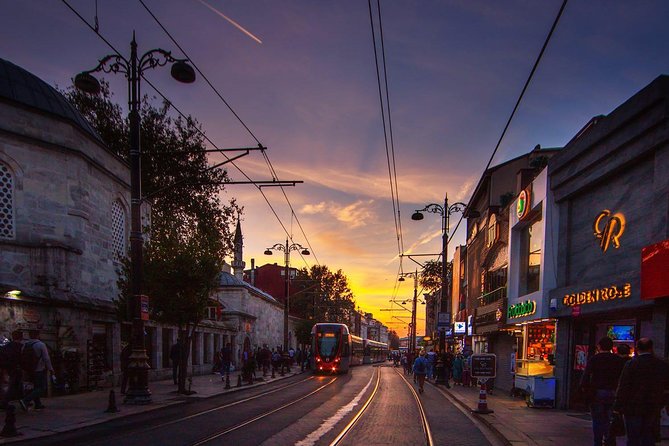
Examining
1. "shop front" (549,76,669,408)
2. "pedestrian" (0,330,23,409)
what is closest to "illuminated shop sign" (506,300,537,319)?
"shop front" (549,76,669,408)

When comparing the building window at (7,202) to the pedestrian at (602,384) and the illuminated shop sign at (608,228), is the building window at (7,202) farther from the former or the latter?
the illuminated shop sign at (608,228)

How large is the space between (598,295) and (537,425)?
3.79 m

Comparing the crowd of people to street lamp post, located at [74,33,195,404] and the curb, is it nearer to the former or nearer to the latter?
street lamp post, located at [74,33,195,404]

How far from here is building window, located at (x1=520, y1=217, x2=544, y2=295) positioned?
58.7ft

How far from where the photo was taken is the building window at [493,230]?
23.7 meters

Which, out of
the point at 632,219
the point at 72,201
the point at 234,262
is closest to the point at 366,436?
the point at 632,219

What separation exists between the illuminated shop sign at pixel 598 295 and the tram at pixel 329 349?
20219 mm

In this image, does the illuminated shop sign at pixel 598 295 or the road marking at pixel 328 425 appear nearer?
the road marking at pixel 328 425

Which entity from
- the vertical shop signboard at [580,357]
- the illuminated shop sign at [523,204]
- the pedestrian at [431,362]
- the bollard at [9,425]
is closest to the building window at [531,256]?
the illuminated shop sign at [523,204]

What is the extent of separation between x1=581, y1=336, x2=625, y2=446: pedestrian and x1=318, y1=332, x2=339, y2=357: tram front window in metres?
26.2

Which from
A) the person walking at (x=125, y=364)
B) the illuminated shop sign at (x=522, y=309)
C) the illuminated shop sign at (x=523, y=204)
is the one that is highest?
the illuminated shop sign at (x=523, y=204)

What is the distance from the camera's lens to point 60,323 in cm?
1488

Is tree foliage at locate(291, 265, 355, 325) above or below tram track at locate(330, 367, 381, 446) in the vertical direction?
below

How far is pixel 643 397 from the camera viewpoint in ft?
18.6
